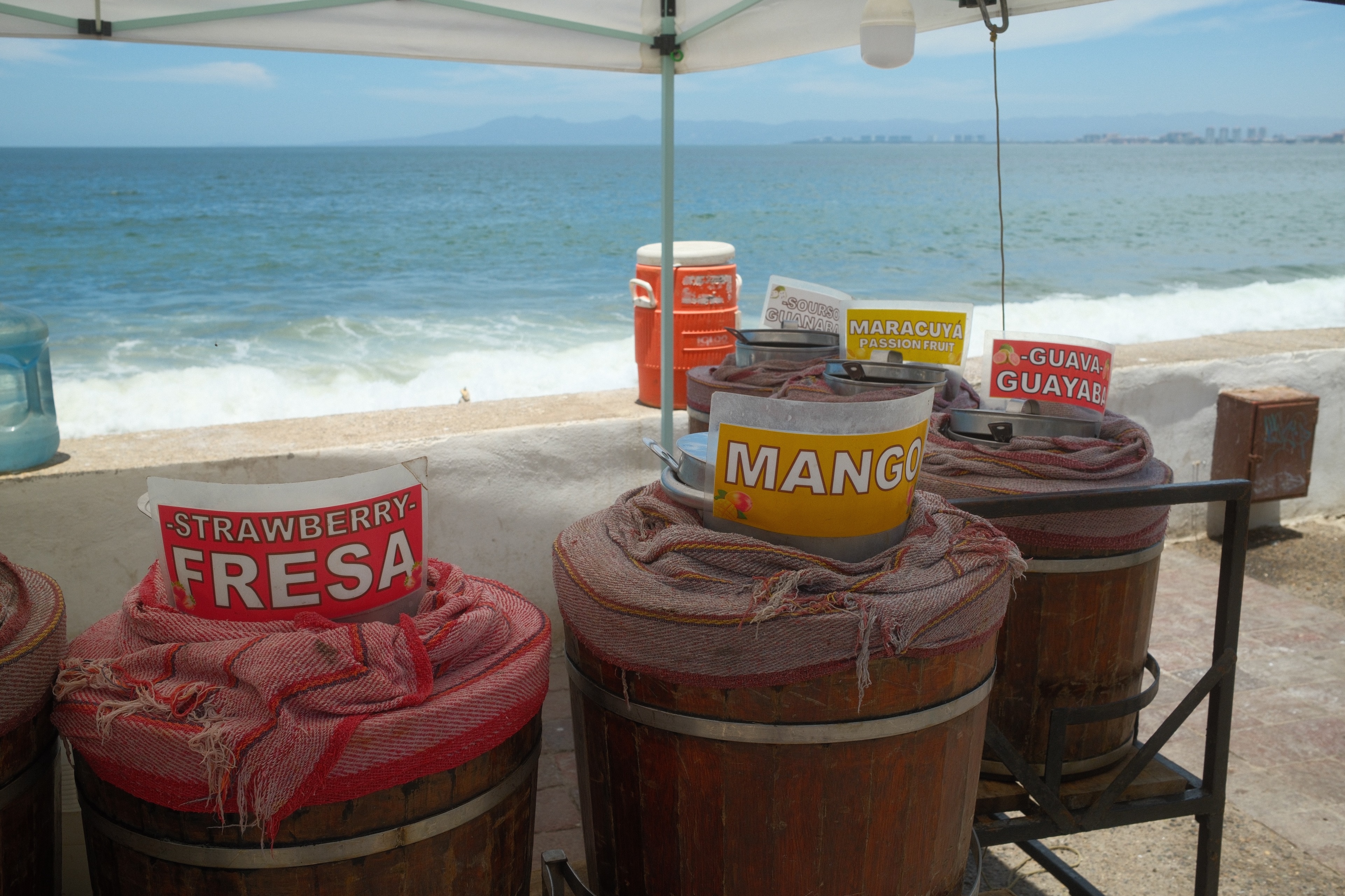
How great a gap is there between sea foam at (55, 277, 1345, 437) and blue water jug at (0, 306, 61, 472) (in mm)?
7680

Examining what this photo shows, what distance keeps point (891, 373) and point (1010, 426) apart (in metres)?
0.51

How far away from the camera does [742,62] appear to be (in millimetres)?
3814

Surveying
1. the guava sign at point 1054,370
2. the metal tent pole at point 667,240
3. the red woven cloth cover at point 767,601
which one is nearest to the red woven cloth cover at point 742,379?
the guava sign at point 1054,370

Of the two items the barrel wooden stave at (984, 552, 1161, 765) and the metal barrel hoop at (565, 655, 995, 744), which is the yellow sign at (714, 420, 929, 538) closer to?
the metal barrel hoop at (565, 655, 995, 744)

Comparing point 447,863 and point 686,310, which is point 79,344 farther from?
point 447,863

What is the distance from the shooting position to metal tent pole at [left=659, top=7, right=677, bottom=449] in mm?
3791

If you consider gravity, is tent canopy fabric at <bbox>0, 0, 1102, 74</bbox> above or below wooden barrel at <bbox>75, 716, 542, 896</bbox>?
above

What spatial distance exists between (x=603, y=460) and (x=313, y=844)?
314 centimetres

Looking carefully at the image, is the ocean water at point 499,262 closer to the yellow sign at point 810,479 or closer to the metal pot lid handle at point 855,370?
the metal pot lid handle at point 855,370

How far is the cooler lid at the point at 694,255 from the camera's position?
4.90 m

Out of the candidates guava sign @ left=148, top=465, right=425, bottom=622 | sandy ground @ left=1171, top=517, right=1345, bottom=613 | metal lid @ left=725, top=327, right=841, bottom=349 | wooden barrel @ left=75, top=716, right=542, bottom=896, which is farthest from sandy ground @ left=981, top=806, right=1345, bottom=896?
sandy ground @ left=1171, top=517, right=1345, bottom=613

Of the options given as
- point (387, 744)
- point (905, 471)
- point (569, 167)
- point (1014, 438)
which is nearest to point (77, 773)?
point (387, 744)

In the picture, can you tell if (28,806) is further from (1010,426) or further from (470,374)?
(470,374)

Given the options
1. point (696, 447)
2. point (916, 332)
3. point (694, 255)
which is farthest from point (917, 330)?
point (694, 255)
